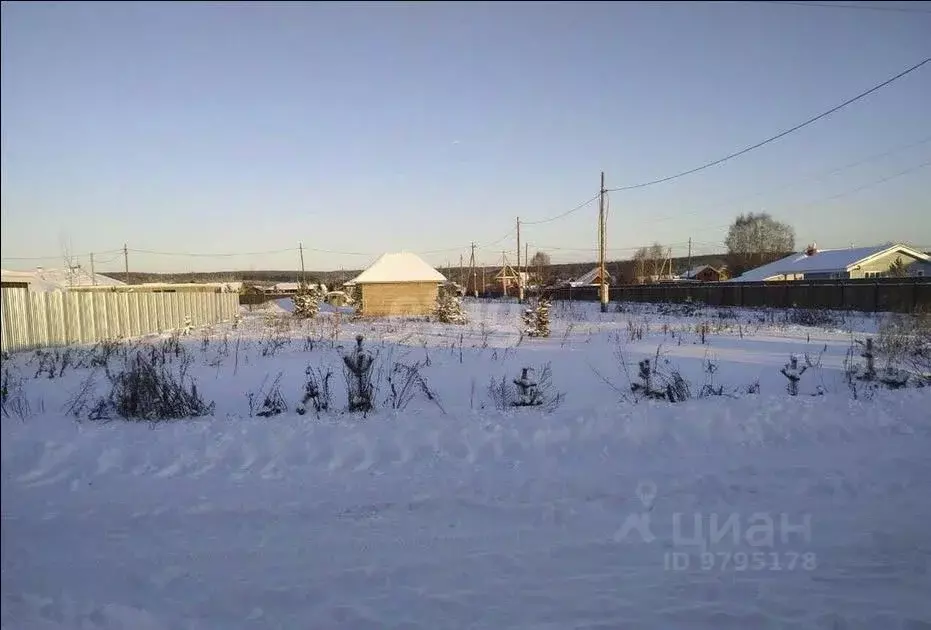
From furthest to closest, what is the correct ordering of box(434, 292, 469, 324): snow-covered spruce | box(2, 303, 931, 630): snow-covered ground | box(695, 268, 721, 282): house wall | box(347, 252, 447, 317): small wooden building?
1. box(695, 268, 721, 282): house wall
2. box(347, 252, 447, 317): small wooden building
3. box(434, 292, 469, 324): snow-covered spruce
4. box(2, 303, 931, 630): snow-covered ground

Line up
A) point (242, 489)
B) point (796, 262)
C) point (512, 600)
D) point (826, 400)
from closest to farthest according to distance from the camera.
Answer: point (512, 600), point (242, 489), point (826, 400), point (796, 262)

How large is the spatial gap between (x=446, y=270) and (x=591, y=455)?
332 feet

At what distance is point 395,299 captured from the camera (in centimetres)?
3416

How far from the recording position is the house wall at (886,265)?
48.6 metres

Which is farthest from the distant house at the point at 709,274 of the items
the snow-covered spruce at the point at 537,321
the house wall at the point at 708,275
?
the snow-covered spruce at the point at 537,321

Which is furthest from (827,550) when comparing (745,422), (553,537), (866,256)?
(866,256)

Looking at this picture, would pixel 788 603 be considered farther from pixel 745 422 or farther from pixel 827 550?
pixel 745 422

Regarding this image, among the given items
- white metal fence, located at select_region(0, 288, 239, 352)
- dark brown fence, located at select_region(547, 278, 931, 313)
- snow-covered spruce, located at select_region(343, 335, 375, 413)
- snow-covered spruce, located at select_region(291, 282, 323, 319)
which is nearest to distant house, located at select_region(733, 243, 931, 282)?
dark brown fence, located at select_region(547, 278, 931, 313)

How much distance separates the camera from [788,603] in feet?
11.2

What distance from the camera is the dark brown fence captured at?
94.7 feet

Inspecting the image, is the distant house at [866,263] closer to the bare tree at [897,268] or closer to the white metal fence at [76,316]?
the bare tree at [897,268]

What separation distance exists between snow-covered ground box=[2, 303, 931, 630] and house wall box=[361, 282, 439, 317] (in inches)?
1024
